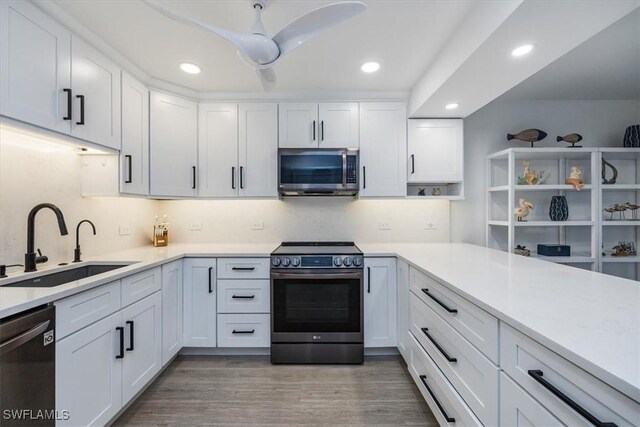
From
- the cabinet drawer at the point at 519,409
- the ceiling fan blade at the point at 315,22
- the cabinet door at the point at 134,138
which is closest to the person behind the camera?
the cabinet drawer at the point at 519,409

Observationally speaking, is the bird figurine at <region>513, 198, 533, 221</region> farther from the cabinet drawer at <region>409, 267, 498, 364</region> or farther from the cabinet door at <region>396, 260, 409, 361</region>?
the cabinet drawer at <region>409, 267, 498, 364</region>

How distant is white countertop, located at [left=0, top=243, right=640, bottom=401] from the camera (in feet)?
2.28

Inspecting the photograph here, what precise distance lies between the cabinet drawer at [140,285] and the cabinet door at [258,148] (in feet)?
3.50

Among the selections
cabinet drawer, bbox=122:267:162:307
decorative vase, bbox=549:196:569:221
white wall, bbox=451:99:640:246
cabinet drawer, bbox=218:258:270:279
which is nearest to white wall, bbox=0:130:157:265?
cabinet drawer, bbox=122:267:162:307

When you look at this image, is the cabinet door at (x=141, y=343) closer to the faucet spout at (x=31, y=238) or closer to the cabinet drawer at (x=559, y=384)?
the faucet spout at (x=31, y=238)

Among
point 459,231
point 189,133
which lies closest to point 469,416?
point 459,231

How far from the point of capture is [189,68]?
2295mm

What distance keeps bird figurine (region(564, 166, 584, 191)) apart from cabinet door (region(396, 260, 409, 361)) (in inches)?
75.7

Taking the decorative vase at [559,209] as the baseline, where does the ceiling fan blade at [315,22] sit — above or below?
above

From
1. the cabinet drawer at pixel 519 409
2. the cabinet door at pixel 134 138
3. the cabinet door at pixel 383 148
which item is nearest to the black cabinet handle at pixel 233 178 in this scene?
the cabinet door at pixel 134 138

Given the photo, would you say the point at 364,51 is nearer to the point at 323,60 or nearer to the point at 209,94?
the point at 323,60

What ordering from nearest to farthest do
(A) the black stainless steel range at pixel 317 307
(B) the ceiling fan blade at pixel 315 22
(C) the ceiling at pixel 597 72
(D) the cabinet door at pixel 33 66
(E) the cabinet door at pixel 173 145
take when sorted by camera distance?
A: (B) the ceiling fan blade at pixel 315 22 → (D) the cabinet door at pixel 33 66 → (C) the ceiling at pixel 597 72 → (A) the black stainless steel range at pixel 317 307 → (E) the cabinet door at pixel 173 145

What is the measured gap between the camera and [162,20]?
1.72m

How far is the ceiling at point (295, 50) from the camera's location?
5.26 feet
